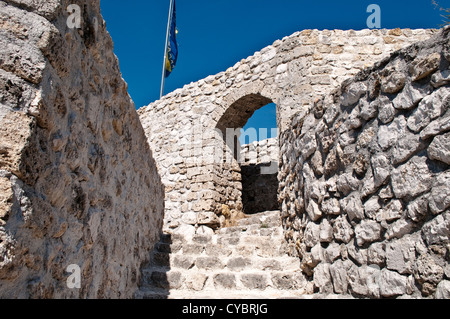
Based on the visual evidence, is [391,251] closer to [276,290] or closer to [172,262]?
[276,290]

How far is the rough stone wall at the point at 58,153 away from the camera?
118cm

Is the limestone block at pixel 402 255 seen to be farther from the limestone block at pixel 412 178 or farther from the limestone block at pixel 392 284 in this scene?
the limestone block at pixel 412 178

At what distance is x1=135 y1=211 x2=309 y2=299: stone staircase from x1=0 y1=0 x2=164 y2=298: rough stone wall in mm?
869

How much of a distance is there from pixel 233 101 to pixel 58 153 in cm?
479

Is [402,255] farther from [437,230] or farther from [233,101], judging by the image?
[233,101]

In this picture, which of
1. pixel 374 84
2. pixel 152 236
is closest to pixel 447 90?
pixel 374 84

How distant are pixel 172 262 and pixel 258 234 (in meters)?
1.10

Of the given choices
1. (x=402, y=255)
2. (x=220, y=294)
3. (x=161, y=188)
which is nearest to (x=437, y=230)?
(x=402, y=255)

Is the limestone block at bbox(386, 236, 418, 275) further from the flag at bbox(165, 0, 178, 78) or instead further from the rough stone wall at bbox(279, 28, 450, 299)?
the flag at bbox(165, 0, 178, 78)

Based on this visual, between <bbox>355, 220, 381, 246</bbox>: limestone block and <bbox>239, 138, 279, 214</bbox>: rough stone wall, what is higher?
<bbox>239, 138, 279, 214</bbox>: rough stone wall

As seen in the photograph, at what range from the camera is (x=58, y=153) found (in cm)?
149

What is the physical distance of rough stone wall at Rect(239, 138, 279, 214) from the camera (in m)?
7.25

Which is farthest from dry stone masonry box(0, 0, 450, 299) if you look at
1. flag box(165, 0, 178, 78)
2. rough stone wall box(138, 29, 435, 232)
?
flag box(165, 0, 178, 78)
